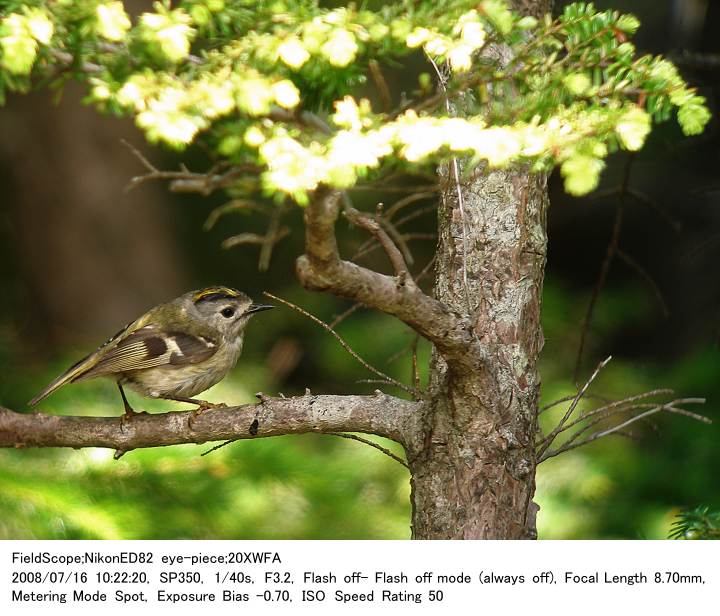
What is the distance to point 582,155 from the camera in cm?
137

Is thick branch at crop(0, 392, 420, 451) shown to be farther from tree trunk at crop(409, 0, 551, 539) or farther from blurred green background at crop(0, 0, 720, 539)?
blurred green background at crop(0, 0, 720, 539)

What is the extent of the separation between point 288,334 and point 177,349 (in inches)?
94.3

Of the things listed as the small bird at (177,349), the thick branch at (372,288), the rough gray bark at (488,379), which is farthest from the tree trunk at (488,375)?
the small bird at (177,349)

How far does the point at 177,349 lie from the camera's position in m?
2.68

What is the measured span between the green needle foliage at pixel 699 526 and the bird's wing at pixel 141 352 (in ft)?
4.71

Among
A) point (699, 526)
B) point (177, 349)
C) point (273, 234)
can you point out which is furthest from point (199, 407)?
point (699, 526)

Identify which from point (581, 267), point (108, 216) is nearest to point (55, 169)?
point (108, 216)

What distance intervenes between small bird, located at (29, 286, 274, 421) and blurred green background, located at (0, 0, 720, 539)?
1.61 feet

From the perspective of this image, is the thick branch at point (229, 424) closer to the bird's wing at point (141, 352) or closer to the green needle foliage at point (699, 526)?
the bird's wing at point (141, 352)

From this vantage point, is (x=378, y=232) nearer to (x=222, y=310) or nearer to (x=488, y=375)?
(x=488, y=375)

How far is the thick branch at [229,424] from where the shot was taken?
2021 mm

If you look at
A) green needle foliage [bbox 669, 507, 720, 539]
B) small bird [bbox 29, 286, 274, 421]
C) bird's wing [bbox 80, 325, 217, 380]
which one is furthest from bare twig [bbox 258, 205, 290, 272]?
green needle foliage [bbox 669, 507, 720, 539]
